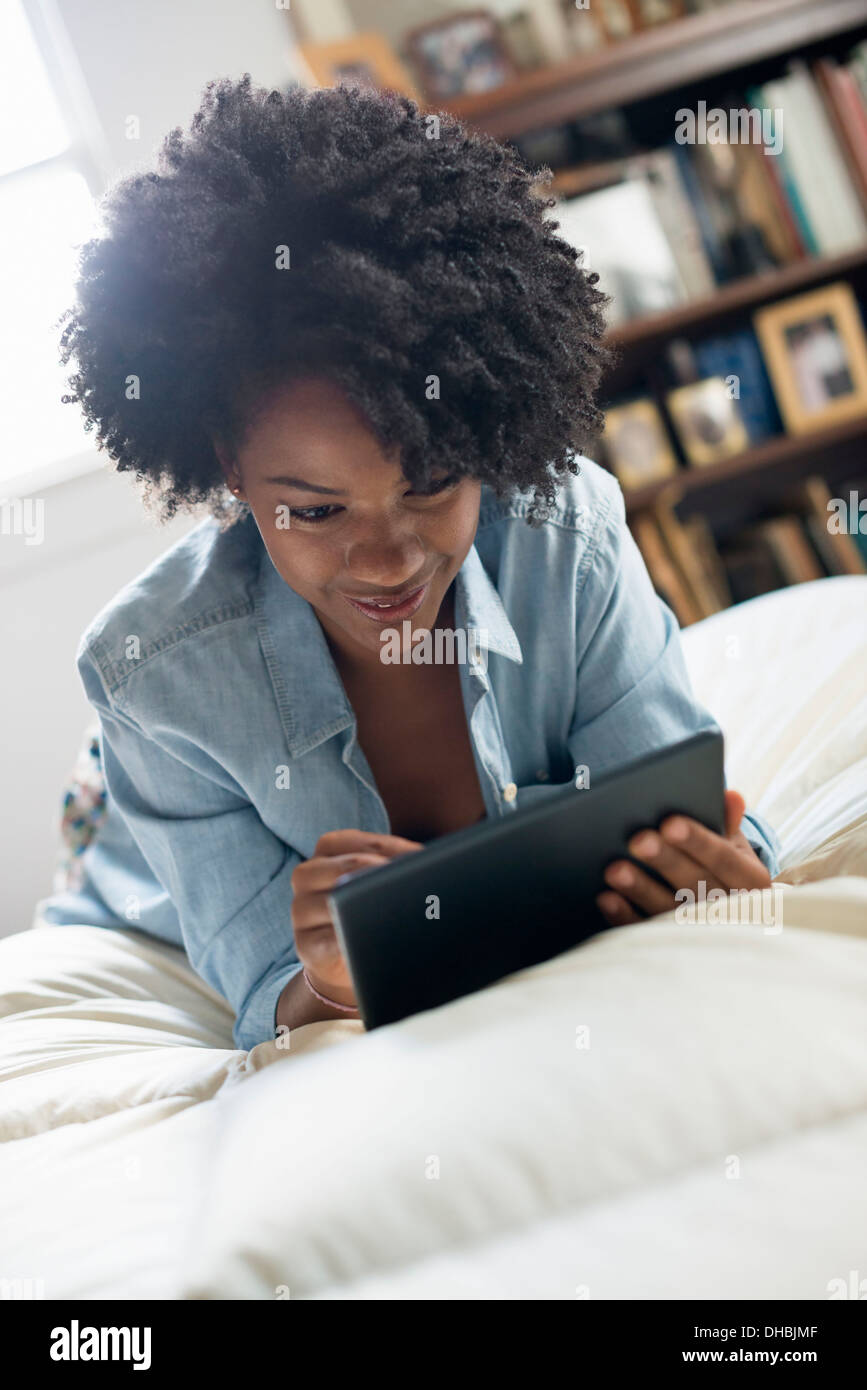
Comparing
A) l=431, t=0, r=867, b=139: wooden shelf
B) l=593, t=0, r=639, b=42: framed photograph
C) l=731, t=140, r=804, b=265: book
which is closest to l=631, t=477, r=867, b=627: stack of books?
l=731, t=140, r=804, b=265: book

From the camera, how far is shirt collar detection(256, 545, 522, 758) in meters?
0.95

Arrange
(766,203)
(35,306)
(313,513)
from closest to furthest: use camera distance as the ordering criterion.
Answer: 1. (313,513)
2. (766,203)
3. (35,306)

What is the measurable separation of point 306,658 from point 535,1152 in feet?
1.71

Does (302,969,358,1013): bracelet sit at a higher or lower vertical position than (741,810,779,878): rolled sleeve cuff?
higher

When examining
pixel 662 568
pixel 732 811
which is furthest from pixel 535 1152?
pixel 662 568

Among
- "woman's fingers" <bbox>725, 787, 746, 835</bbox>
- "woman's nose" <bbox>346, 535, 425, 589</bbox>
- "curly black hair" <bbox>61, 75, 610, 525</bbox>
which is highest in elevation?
"curly black hair" <bbox>61, 75, 610, 525</bbox>

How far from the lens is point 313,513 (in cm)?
76

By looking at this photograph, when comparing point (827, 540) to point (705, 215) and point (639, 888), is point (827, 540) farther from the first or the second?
point (639, 888)

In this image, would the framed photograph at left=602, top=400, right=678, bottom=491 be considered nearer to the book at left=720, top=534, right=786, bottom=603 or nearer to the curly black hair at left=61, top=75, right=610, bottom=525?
the book at left=720, top=534, right=786, bottom=603

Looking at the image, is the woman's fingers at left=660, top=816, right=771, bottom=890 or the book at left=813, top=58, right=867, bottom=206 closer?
the woman's fingers at left=660, top=816, right=771, bottom=890

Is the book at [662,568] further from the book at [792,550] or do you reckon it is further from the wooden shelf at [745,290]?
the wooden shelf at [745,290]

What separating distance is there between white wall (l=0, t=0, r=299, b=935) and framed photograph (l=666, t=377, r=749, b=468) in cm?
82

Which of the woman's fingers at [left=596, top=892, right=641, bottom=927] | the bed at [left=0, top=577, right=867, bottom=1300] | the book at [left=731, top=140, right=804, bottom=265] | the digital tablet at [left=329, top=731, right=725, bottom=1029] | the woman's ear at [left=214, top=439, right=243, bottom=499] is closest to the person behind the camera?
the bed at [left=0, top=577, right=867, bottom=1300]

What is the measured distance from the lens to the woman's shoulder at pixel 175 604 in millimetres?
940
